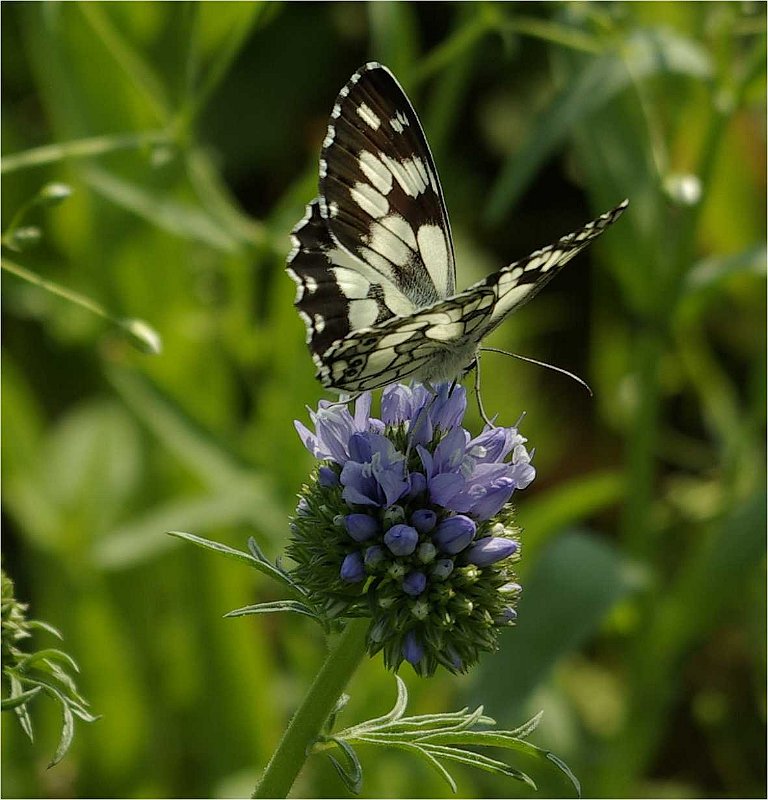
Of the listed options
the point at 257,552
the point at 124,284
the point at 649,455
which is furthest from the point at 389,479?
the point at 124,284

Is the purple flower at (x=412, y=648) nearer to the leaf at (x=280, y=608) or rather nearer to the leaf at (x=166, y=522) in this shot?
the leaf at (x=280, y=608)

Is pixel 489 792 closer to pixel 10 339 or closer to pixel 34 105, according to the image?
pixel 10 339

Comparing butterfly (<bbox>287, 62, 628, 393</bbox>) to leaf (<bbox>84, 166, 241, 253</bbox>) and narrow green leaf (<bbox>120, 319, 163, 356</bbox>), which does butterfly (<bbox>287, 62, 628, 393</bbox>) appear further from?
leaf (<bbox>84, 166, 241, 253</bbox>)

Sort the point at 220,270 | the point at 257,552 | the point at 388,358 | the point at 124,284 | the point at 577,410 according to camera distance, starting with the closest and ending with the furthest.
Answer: the point at 257,552 < the point at 388,358 < the point at 124,284 < the point at 220,270 < the point at 577,410

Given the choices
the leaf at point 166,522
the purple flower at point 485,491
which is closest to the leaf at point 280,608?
the purple flower at point 485,491

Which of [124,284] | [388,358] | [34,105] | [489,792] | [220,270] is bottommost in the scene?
[489,792]

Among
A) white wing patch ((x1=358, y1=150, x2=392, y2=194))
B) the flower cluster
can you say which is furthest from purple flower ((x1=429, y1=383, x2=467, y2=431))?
white wing patch ((x1=358, y1=150, x2=392, y2=194))
